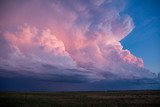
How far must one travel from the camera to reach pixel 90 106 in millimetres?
35438

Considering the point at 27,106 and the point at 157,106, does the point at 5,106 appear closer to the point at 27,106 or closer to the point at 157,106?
the point at 27,106

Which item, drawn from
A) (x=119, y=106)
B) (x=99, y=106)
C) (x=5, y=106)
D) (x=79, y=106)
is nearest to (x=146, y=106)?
(x=119, y=106)

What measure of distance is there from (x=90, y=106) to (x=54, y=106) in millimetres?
5497

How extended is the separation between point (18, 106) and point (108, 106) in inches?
526

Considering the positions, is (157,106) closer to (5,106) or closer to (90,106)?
(90,106)

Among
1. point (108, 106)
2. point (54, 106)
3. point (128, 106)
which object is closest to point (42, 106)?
point (54, 106)

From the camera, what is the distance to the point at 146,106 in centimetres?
3481

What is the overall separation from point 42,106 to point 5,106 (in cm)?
534

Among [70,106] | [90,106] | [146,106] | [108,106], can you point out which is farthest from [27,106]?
[146,106]

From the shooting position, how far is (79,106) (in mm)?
35312

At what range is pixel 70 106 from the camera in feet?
117

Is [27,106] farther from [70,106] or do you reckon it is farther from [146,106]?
[146,106]

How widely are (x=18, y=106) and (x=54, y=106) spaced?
5321 mm

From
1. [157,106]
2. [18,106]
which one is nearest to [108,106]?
[157,106]
